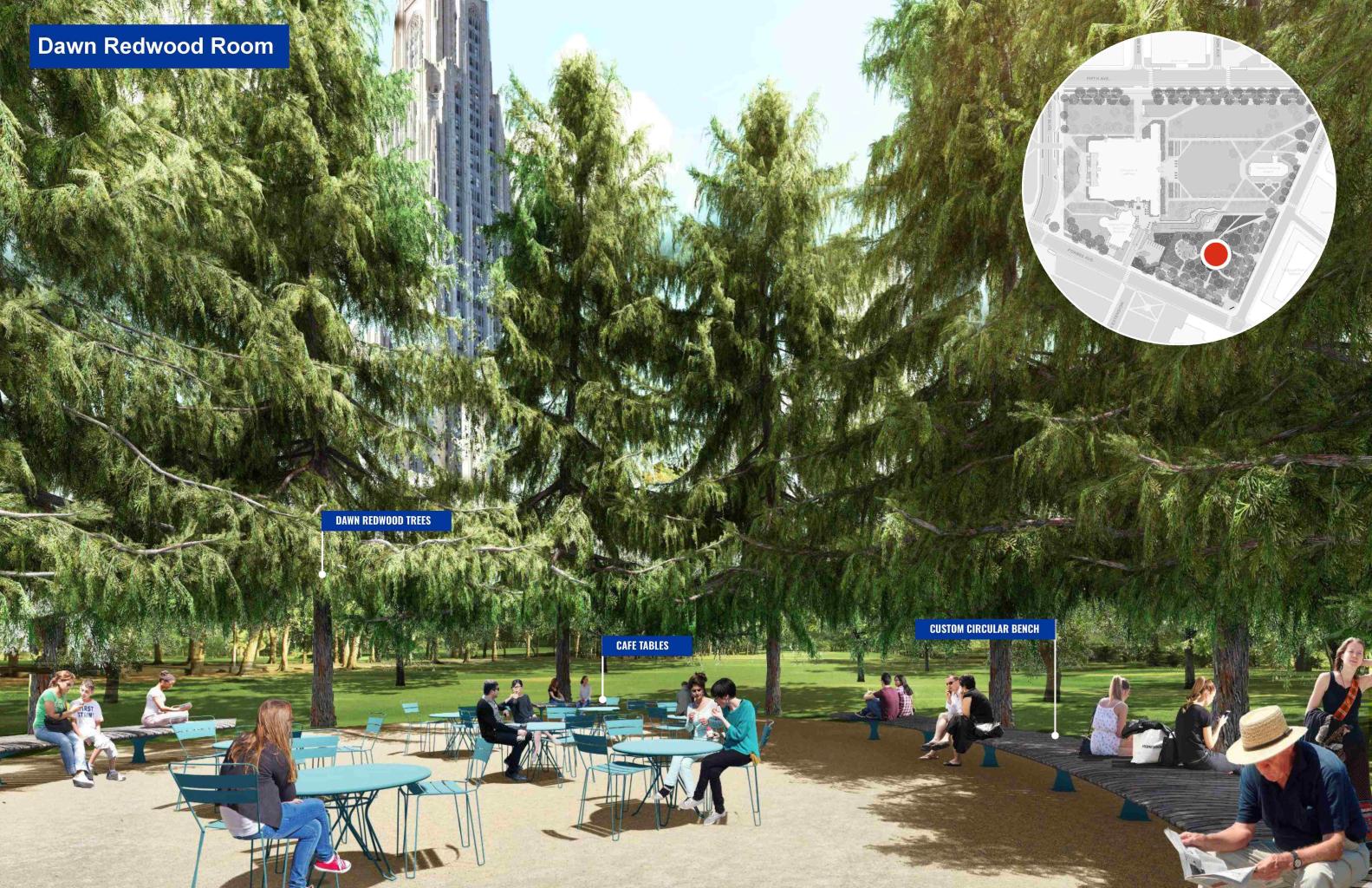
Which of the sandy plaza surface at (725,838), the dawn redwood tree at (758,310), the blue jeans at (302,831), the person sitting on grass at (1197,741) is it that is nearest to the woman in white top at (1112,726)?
the sandy plaza surface at (725,838)

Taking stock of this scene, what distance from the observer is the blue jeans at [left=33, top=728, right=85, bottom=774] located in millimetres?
12039

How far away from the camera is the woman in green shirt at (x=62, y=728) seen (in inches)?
474

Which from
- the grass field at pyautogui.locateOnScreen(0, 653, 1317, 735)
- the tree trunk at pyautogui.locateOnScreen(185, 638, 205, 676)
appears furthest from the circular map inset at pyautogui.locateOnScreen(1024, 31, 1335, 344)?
the tree trunk at pyautogui.locateOnScreen(185, 638, 205, 676)

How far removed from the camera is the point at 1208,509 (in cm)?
771

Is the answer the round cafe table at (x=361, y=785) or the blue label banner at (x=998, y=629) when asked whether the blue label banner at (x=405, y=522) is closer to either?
the blue label banner at (x=998, y=629)

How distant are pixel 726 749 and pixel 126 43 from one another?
11342 mm

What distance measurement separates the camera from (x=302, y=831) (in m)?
6.91

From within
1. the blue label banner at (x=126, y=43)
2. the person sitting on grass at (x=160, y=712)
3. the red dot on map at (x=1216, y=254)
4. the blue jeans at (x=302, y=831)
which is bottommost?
the person sitting on grass at (x=160, y=712)

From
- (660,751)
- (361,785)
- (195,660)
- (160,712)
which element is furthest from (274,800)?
(195,660)

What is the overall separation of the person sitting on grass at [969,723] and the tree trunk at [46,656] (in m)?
13.6

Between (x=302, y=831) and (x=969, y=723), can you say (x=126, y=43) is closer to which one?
(x=302, y=831)

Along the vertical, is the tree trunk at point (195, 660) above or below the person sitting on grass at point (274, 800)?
below

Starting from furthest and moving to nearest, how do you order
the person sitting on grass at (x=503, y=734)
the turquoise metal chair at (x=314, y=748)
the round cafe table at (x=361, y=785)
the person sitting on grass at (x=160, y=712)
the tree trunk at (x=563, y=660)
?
the tree trunk at (x=563, y=660) < the person sitting on grass at (x=160, y=712) < the person sitting on grass at (x=503, y=734) < the turquoise metal chair at (x=314, y=748) < the round cafe table at (x=361, y=785)

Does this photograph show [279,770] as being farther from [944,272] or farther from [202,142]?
[202,142]
